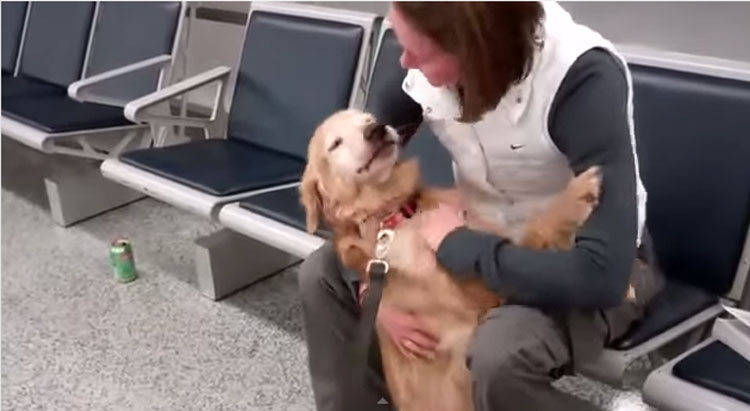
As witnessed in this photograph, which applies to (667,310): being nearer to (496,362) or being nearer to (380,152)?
(496,362)

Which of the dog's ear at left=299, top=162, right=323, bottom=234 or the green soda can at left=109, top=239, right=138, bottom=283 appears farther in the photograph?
the green soda can at left=109, top=239, right=138, bottom=283

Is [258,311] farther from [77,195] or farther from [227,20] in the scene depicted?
[227,20]

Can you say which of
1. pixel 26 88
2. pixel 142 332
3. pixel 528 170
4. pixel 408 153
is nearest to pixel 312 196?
pixel 528 170

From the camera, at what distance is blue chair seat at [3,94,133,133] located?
3006 millimetres

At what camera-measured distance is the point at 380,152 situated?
5.04ft

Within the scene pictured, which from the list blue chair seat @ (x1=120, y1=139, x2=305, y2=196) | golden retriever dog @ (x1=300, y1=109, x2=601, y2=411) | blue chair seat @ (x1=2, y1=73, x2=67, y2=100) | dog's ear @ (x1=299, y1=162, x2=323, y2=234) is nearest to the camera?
golden retriever dog @ (x1=300, y1=109, x2=601, y2=411)

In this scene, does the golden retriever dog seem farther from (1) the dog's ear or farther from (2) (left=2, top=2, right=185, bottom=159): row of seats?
(2) (left=2, top=2, right=185, bottom=159): row of seats

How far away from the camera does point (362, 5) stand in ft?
9.76

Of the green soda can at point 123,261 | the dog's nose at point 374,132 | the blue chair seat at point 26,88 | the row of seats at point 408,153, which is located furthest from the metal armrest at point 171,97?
the dog's nose at point 374,132

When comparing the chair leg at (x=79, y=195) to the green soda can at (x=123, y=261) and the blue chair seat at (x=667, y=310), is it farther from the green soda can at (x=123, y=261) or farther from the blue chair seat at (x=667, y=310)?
the blue chair seat at (x=667, y=310)

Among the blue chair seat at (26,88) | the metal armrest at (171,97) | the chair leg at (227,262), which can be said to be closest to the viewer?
the chair leg at (227,262)

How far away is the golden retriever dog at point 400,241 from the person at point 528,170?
29 millimetres

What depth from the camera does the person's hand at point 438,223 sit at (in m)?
1.47

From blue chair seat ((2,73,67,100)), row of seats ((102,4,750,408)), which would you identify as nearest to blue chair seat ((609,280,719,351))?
row of seats ((102,4,750,408))
